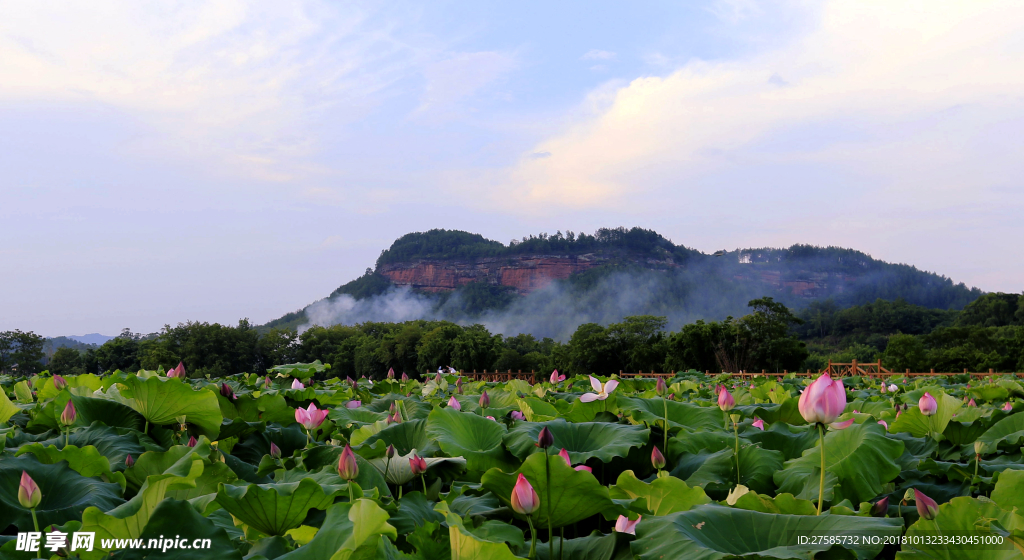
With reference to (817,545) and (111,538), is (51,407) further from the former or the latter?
(817,545)

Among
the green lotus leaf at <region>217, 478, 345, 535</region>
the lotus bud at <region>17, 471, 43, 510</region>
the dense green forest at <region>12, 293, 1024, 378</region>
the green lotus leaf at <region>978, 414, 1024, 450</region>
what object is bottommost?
the dense green forest at <region>12, 293, 1024, 378</region>

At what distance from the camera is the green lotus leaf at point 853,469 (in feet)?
5.79

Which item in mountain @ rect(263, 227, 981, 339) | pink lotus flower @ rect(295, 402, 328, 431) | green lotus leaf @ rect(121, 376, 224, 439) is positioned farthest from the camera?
mountain @ rect(263, 227, 981, 339)

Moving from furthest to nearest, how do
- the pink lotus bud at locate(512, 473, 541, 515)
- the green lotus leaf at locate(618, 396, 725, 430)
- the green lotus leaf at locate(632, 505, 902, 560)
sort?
the green lotus leaf at locate(618, 396, 725, 430)
the pink lotus bud at locate(512, 473, 541, 515)
the green lotus leaf at locate(632, 505, 902, 560)

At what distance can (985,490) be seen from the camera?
6.14 ft

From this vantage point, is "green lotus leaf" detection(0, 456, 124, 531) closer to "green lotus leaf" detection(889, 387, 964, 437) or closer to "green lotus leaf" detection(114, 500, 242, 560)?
"green lotus leaf" detection(114, 500, 242, 560)

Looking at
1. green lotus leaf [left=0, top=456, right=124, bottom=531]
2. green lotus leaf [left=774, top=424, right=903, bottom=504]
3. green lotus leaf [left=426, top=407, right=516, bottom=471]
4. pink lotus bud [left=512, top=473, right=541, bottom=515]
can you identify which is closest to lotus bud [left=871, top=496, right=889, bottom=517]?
green lotus leaf [left=774, top=424, right=903, bottom=504]

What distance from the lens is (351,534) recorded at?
3.49 feet

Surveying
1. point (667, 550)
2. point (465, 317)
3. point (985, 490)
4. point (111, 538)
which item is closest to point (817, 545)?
point (667, 550)

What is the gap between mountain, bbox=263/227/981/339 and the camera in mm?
146375

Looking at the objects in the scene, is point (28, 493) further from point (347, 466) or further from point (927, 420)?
→ point (927, 420)

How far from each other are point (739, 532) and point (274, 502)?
1070mm

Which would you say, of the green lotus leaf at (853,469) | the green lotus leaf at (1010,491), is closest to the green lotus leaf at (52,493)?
the green lotus leaf at (853,469)

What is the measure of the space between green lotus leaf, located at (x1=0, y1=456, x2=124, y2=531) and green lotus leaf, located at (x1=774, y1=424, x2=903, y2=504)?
1979mm
